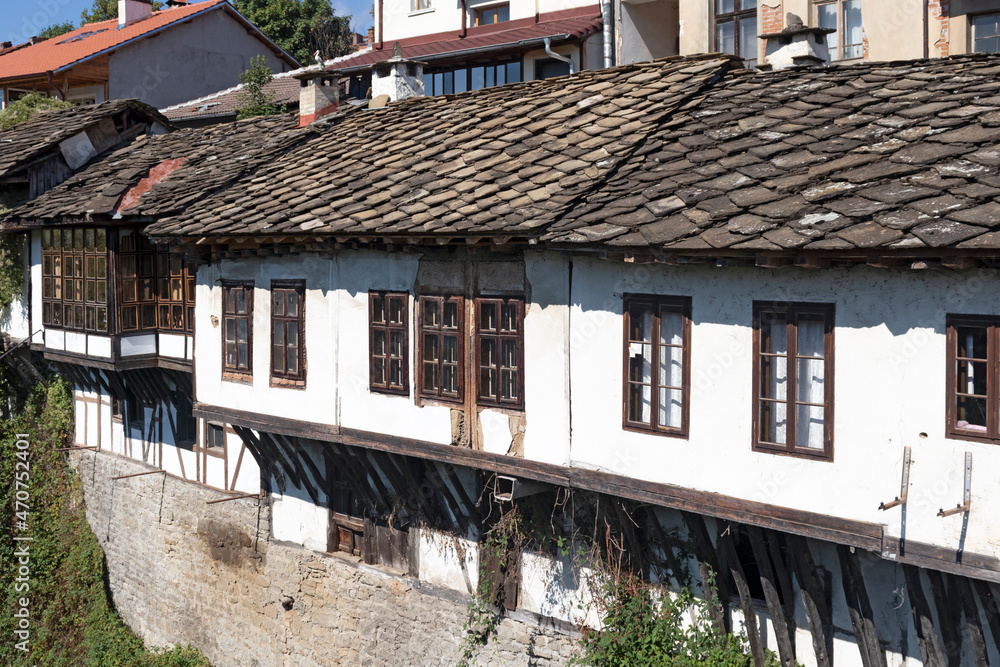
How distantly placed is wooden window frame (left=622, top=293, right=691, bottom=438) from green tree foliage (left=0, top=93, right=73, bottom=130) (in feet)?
56.4

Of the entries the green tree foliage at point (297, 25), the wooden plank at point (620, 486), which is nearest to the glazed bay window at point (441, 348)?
the wooden plank at point (620, 486)

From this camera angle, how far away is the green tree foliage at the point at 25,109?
22.0 metres

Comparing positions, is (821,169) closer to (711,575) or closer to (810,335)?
(810,335)

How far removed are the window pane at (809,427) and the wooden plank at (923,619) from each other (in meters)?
1.28

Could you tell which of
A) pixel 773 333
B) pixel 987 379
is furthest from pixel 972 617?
pixel 773 333

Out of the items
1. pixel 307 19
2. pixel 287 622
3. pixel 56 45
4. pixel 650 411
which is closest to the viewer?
pixel 650 411

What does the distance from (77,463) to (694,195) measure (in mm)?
15993

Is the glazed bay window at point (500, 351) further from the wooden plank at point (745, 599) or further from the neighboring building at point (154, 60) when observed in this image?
the neighboring building at point (154, 60)

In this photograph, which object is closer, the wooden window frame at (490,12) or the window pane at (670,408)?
the window pane at (670,408)

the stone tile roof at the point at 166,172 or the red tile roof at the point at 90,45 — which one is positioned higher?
the red tile roof at the point at 90,45

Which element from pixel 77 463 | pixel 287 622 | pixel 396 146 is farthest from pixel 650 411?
pixel 77 463

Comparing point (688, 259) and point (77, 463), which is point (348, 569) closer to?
point (688, 259)

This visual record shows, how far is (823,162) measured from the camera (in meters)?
8.53

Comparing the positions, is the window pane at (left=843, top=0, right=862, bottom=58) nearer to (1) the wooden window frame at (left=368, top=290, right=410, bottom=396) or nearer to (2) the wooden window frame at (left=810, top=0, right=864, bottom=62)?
(2) the wooden window frame at (left=810, top=0, right=864, bottom=62)
